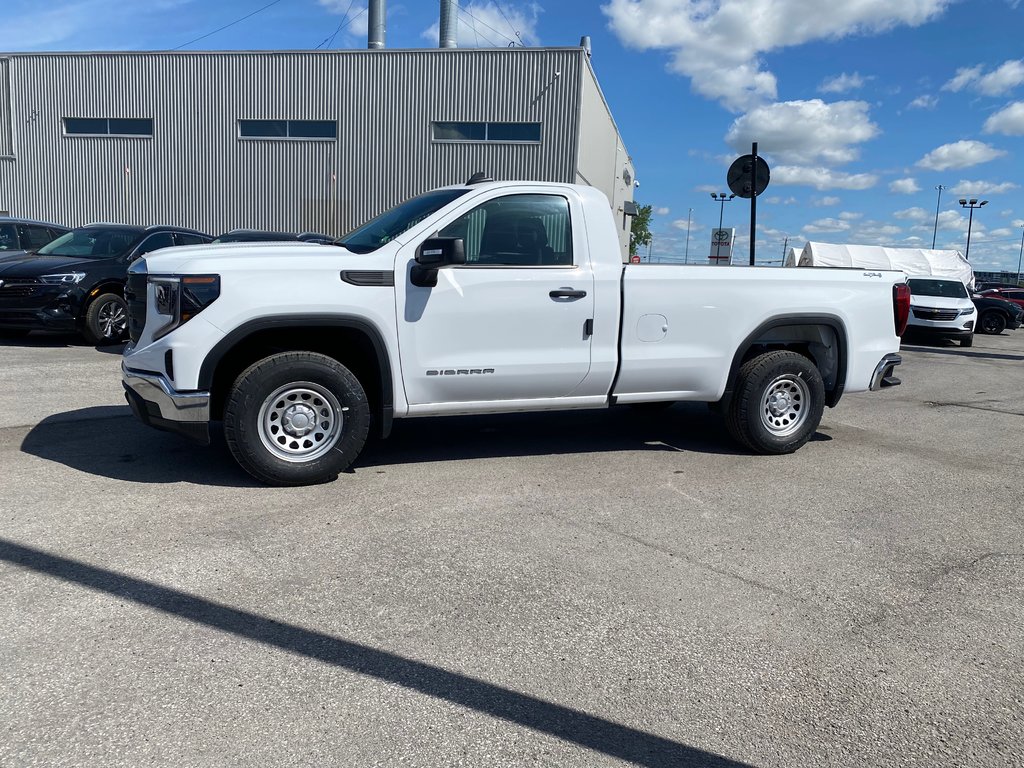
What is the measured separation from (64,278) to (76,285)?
0.16 meters

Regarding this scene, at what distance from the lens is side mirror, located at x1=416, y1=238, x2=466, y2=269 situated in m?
5.11

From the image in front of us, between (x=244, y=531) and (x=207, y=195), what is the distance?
2894 cm

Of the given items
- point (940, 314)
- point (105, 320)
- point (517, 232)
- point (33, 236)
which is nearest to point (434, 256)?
point (517, 232)

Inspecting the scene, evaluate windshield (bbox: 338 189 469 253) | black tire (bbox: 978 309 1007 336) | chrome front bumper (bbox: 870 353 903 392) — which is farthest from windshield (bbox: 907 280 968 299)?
windshield (bbox: 338 189 469 253)

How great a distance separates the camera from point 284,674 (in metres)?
Result: 3.04

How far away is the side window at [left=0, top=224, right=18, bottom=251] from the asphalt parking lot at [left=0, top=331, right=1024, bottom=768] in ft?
26.6

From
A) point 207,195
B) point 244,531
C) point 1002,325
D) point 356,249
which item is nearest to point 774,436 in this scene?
point 356,249

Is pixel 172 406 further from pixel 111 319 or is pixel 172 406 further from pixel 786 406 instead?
pixel 111 319

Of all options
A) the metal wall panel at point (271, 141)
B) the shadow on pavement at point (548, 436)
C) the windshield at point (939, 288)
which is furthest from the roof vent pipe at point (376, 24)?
the shadow on pavement at point (548, 436)

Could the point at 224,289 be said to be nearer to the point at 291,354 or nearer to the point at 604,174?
the point at 291,354

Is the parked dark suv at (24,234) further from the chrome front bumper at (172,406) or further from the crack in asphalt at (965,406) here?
the crack in asphalt at (965,406)

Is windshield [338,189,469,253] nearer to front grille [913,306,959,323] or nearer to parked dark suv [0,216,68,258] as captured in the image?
parked dark suv [0,216,68,258]

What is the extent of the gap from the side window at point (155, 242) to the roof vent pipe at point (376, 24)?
1020 inches

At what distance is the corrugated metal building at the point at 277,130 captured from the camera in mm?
28156
